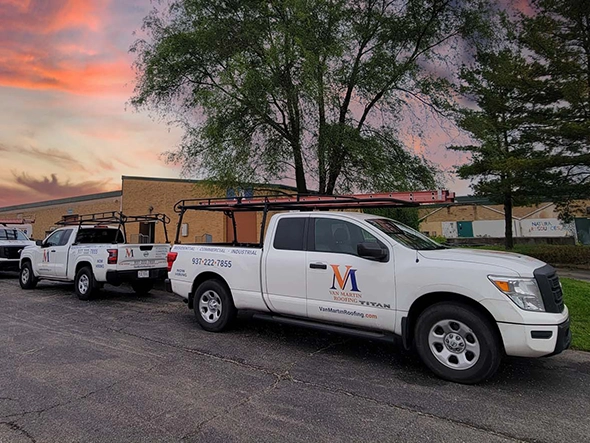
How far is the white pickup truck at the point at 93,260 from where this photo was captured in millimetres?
9133

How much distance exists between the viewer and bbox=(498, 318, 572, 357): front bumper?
3.84 m

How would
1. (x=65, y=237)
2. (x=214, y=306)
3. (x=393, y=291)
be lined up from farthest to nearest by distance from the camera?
(x=65, y=237) → (x=214, y=306) → (x=393, y=291)

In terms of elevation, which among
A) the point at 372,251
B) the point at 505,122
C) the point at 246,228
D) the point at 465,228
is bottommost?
the point at 372,251

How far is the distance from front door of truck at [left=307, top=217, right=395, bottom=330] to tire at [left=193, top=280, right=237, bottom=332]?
1579 mm

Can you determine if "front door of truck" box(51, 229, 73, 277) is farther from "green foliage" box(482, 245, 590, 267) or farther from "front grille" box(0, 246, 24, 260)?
"green foliage" box(482, 245, 590, 267)

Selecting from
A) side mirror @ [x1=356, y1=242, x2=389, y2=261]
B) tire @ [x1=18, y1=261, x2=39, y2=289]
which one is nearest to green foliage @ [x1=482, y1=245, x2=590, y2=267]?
side mirror @ [x1=356, y1=242, x2=389, y2=261]

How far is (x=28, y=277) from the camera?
11.8m

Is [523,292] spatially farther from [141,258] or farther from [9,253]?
[9,253]

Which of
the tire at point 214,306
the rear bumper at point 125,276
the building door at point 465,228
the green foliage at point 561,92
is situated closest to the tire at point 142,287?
the rear bumper at point 125,276

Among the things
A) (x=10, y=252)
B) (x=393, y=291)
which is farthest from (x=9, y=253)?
(x=393, y=291)

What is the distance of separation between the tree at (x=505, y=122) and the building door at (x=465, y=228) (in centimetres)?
1948

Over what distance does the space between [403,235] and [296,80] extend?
7.71 meters

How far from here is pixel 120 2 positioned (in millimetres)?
10398

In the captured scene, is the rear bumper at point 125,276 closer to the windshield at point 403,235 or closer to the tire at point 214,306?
the tire at point 214,306
